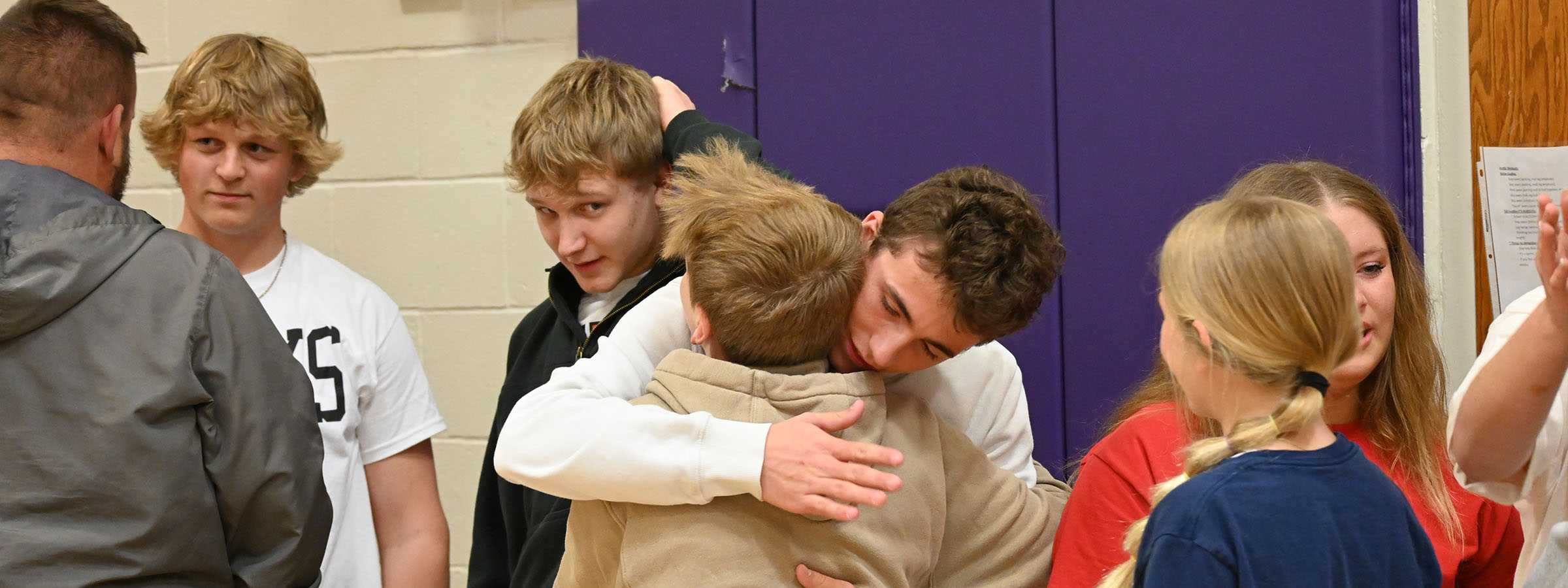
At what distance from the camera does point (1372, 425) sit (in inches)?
58.1

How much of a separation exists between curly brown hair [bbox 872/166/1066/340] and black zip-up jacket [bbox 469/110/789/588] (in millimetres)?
405

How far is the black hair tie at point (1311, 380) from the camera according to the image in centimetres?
100

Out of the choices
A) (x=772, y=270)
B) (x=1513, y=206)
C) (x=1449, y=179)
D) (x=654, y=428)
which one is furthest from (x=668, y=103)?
(x=1513, y=206)

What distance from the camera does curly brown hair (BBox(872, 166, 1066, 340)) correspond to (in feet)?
4.09

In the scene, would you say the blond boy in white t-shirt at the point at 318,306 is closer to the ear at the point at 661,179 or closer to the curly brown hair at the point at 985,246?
the ear at the point at 661,179

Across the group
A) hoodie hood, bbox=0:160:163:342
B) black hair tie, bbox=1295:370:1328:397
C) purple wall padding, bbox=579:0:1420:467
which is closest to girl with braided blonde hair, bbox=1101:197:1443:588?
black hair tie, bbox=1295:370:1328:397

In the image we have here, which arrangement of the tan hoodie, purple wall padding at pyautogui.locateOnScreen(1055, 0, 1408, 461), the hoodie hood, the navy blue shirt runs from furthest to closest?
1. purple wall padding at pyautogui.locateOnScreen(1055, 0, 1408, 461)
2. the hoodie hood
3. the tan hoodie
4. the navy blue shirt

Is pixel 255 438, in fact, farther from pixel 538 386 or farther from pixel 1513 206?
pixel 1513 206

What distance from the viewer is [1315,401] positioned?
0.99 m

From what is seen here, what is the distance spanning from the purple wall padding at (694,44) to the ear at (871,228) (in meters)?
1.04

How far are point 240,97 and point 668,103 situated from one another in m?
0.79

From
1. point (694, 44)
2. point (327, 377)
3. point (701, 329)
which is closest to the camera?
point (701, 329)

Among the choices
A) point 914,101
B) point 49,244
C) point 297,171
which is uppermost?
point 914,101

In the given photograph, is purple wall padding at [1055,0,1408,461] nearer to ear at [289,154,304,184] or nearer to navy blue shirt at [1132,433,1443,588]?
navy blue shirt at [1132,433,1443,588]
